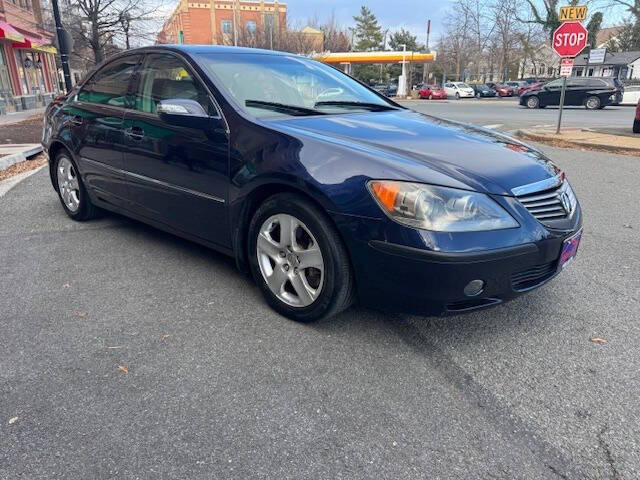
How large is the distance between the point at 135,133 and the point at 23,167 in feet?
19.9

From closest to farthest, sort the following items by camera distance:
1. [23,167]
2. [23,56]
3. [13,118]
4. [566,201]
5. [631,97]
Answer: [566,201] → [23,167] → [13,118] → [23,56] → [631,97]

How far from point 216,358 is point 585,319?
2214 mm

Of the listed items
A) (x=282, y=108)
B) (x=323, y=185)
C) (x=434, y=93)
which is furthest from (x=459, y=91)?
(x=323, y=185)

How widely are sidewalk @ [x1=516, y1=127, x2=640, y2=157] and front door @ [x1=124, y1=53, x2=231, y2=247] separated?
9036mm

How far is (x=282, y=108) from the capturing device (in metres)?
3.32

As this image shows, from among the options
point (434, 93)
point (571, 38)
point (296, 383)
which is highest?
point (571, 38)

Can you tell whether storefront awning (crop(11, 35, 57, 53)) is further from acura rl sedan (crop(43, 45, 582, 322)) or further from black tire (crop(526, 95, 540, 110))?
black tire (crop(526, 95, 540, 110))

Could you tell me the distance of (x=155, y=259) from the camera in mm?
4059

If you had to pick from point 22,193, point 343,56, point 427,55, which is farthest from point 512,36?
point 22,193

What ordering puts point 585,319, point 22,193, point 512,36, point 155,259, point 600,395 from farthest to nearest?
point 512,36 < point 22,193 < point 155,259 < point 585,319 < point 600,395

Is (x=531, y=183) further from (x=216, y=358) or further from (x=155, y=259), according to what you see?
(x=155, y=259)

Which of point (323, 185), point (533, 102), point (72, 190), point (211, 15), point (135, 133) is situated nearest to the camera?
point (323, 185)

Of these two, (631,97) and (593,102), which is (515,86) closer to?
(631,97)

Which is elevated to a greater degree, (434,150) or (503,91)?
(434,150)
